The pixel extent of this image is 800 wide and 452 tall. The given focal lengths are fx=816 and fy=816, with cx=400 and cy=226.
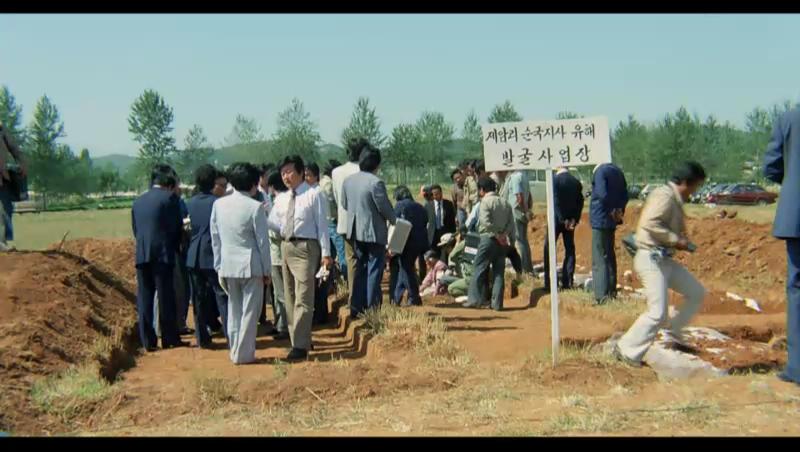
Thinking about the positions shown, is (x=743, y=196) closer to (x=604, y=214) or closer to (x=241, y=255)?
(x=604, y=214)

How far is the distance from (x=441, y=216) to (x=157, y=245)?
595cm

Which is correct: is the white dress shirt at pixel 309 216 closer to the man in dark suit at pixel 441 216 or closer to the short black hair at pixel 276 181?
the short black hair at pixel 276 181

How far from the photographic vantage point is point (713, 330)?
8.16 metres

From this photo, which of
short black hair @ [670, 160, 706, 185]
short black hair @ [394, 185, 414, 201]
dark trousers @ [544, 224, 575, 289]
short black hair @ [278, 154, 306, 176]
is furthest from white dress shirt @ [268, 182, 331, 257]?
dark trousers @ [544, 224, 575, 289]

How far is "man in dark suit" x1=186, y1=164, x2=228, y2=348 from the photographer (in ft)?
30.0

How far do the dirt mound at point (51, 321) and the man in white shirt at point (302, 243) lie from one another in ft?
6.38

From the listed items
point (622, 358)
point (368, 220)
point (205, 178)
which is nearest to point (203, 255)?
point (205, 178)

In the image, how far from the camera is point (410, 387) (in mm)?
6750

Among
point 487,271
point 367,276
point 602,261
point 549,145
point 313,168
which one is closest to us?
point 549,145

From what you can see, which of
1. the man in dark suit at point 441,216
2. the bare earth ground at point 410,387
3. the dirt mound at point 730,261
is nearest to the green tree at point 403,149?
the dirt mound at point 730,261

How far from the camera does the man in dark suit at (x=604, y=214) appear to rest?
10.0 m
